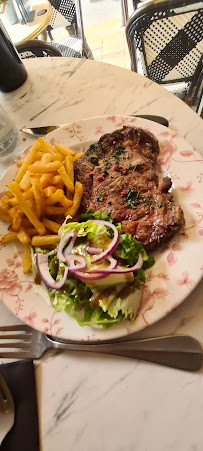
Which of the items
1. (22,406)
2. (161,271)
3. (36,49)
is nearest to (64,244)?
(161,271)

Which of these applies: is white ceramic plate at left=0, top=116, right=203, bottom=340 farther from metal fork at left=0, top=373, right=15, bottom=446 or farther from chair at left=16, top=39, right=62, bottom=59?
chair at left=16, top=39, right=62, bottom=59

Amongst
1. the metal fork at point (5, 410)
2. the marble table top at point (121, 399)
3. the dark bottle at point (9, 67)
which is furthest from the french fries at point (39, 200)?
the dark bottle at point (9, 67)

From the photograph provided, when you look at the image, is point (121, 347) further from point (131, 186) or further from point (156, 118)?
point (156, 118)

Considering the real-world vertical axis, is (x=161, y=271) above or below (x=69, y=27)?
below

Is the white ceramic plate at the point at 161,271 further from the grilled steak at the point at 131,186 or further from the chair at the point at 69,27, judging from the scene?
the chair at the point at 69,27

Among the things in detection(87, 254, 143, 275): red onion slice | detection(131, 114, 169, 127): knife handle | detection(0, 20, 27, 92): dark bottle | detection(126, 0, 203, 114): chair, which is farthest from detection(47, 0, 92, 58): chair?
detection(87, 254, 143, 275): red onion slice
